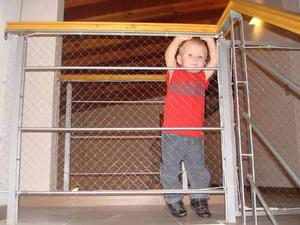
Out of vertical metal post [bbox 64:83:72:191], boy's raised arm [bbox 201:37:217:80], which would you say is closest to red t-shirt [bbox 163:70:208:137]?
boy's raised arm [bbox 201:37:217:80]

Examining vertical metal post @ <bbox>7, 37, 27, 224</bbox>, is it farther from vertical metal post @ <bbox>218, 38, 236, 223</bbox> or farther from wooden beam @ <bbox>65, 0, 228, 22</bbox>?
wooden beam @ <bbox>65, 0, 228, 22</bbox>

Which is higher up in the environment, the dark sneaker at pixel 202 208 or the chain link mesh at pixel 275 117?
the chain link mesh at pixel 275 117

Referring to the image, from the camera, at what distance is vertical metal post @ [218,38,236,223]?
4.23 feet

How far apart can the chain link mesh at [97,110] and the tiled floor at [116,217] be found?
0.22 metres

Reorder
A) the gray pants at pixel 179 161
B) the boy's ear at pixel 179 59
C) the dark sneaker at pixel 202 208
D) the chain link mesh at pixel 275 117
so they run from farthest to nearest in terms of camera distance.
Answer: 1. the chain link mesh at pixel 275 117
2. the boy's ear at pixel 179 59
3. the gray pants at pixel 179 161
4. the dark sneaker at pixel 202 208

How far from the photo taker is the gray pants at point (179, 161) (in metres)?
1.50

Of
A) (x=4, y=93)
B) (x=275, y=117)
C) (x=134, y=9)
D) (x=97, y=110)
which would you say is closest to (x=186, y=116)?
(x=4, y=93)

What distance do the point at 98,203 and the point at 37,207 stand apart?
30 cm

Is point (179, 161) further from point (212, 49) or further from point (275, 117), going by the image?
point (275, 117)

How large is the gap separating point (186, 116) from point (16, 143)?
28.3 inches

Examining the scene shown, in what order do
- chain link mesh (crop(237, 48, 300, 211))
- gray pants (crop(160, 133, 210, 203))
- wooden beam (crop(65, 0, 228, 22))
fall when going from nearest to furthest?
gray pants (crop(160, 133, 210, 203)), chain link mesh (crop(237, 48, 300, 211)), wooden beam (crop(65, 0, 228, 22))

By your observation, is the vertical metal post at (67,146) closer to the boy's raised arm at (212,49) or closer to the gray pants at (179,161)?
the gray pants at (179,161)

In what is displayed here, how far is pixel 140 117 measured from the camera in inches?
221

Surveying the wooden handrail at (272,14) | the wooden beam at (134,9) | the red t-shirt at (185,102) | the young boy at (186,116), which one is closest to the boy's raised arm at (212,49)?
the young boy at (186,116)
